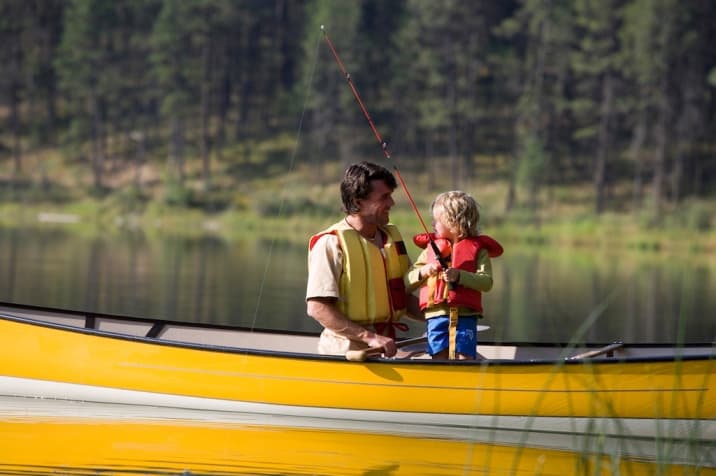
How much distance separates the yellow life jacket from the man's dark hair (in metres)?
0.20

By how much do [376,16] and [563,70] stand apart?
11.6m

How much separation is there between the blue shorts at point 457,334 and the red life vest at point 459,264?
4.6 inches

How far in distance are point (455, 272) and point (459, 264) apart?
192 millimetres

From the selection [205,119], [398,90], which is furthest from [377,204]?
[205,119]

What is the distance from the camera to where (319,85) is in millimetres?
58781

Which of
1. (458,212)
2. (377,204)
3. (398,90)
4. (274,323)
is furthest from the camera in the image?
(398,90)

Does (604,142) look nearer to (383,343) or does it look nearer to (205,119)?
(205,119)

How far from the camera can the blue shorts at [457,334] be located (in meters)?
7.88

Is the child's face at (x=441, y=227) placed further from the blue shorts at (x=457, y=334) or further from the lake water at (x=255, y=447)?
the lake water at (x=255, y=447)

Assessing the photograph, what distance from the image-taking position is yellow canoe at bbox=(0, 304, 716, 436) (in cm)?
766

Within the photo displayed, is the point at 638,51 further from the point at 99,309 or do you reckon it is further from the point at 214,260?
the point at 99,309

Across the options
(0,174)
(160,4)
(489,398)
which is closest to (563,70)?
(160,4)

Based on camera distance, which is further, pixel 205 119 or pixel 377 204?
pixel 205 119

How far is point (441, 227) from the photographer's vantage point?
776 cm
